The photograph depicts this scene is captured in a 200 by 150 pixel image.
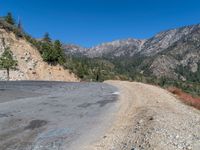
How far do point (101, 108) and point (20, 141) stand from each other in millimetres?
8693

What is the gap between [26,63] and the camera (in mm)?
76750

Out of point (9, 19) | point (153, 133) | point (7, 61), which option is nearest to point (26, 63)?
point (7, 61)

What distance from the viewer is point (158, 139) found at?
→ 10.8 m

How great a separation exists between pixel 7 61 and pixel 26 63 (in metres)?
9.16

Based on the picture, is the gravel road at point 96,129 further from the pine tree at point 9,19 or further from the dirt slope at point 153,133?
the pine tree at point 9,19

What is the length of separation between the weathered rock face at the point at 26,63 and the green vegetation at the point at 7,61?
2.61 m

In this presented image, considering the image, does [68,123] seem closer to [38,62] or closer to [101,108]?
[101,108]

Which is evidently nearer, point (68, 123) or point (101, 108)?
point (68, 123)

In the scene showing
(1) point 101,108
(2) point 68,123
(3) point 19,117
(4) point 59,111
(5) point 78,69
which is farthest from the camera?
(5) point 78,69

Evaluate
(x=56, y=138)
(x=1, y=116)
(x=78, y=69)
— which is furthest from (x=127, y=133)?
(x=78, y=69)

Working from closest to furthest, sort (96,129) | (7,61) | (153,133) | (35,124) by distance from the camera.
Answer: (153,133)
(96,129)
(35,124)
(7,61)

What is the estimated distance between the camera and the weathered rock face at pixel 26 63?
240 ft

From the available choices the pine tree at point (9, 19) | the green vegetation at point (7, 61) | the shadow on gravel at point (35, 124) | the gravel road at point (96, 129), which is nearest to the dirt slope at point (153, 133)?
the gravel road at point (96, 129)

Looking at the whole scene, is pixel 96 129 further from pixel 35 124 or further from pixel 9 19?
pixel 9 19
